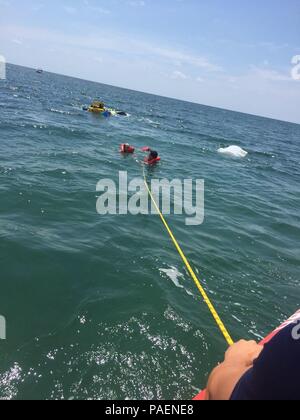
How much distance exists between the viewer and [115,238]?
33.2ft

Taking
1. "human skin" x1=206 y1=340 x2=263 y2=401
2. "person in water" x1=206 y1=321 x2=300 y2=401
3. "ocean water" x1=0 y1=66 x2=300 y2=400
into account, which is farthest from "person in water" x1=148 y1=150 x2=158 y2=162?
"person in water" x1=206 y1=321 x2=300 y2=401

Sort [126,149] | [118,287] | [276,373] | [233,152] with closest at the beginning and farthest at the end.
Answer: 1. [276,373]
2. [118,287]
3. [126,149]
4. [233,152]

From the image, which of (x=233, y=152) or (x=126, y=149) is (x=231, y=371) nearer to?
(x=126, y=149)

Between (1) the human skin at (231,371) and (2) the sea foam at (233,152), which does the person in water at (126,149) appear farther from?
(1) the human skin at (231,371)

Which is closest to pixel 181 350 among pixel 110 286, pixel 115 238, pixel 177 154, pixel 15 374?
pixel 110 286

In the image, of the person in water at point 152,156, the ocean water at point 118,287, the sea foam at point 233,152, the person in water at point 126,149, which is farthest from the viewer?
the sea foam at point 233,152

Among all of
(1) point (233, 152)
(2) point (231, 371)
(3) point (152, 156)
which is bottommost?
(2) point (231, 371)

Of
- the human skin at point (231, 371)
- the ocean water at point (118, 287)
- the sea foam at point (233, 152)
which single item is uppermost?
the sea foam at point (233, 152)

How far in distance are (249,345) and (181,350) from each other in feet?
10.3

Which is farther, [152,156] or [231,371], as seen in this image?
[152,156]

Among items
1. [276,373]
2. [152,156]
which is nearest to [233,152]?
[152,156]

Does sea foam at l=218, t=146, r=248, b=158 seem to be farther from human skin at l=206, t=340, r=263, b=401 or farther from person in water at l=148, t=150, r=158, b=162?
human skin at l=206, t=340, r=263, b=401

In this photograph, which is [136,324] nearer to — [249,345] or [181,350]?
[181,350]

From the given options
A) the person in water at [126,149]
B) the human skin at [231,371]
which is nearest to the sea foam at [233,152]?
the person in water at [126,149]
